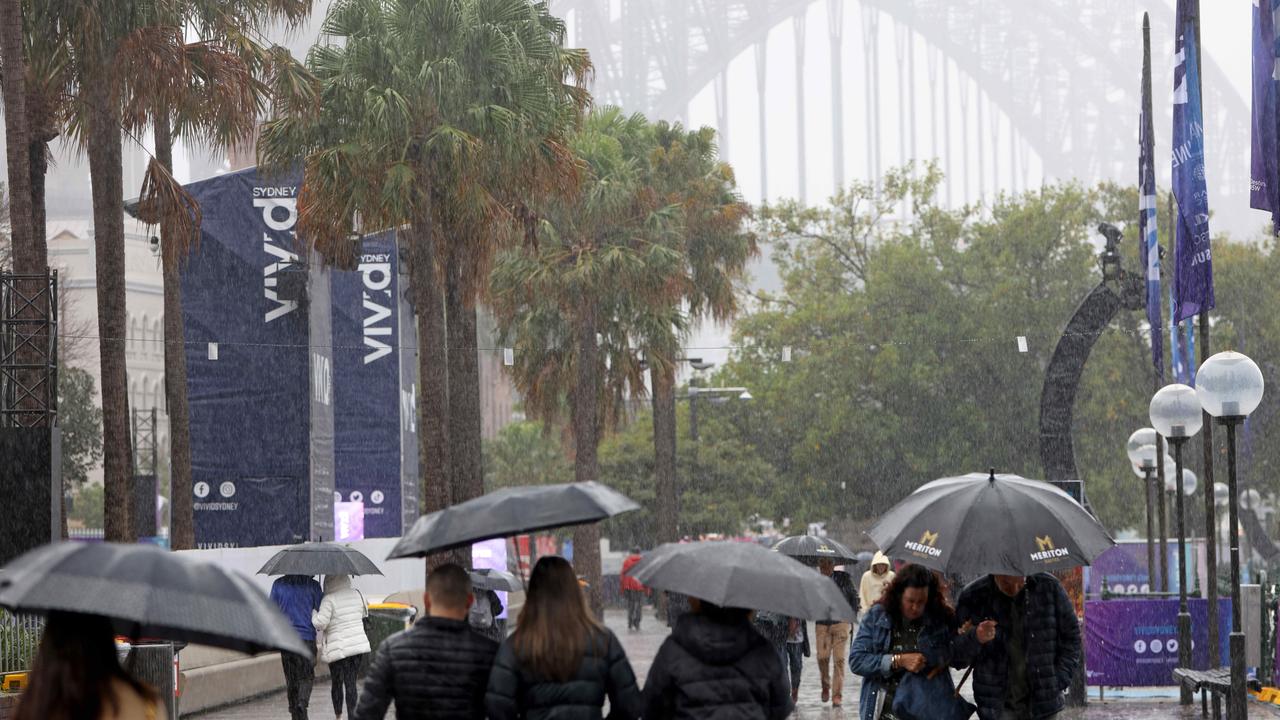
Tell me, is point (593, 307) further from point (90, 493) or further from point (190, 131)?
point (90, 493)

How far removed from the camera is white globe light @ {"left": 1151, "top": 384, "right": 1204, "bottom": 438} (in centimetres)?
1788

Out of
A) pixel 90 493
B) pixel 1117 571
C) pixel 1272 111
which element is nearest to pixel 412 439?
pixel 1117 571

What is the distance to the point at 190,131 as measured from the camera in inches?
955

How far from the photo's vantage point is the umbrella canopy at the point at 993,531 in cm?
834

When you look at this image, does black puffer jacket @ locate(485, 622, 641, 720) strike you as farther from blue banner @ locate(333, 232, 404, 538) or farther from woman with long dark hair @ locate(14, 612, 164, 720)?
blue banner @ locate(333, 232, 404, 538)

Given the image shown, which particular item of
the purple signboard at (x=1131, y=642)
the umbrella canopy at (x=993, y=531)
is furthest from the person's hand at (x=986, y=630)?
the purple signboard at (x=1131, y=642)

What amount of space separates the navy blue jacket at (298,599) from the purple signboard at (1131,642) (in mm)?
8744

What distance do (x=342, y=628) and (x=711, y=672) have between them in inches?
340

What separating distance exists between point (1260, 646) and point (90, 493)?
7933 centimetres

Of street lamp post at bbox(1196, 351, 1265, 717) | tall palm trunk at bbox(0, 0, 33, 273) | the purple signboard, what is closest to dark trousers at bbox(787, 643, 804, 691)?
the purple signboard

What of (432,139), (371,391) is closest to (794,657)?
(432,139)

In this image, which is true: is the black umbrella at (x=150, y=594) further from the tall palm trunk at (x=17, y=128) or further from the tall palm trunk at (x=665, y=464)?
the tall palm trunk at (x=665, y=464)

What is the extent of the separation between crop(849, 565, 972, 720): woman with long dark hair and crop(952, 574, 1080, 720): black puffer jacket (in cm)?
13

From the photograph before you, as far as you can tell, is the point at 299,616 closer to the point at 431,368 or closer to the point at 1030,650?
the point at 1030,650
